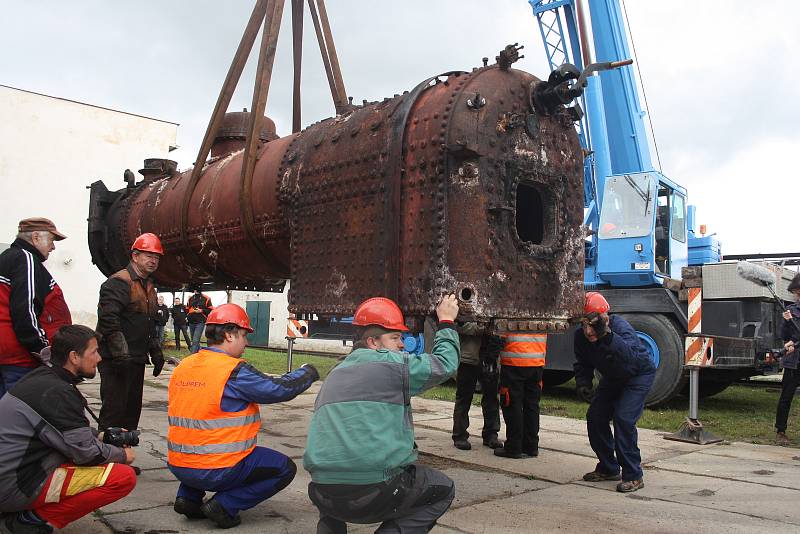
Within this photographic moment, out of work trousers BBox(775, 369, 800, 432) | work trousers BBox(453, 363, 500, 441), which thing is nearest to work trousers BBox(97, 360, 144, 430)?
work trousers BBox(453, 363, 500, 441)

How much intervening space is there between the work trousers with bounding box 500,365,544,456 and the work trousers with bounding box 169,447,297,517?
2544mm

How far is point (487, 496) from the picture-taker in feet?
14.2

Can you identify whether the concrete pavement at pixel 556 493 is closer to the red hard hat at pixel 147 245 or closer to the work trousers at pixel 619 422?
the work trousers at pixel 619 422

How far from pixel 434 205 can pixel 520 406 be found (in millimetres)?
2756

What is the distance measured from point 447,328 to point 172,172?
168 inches

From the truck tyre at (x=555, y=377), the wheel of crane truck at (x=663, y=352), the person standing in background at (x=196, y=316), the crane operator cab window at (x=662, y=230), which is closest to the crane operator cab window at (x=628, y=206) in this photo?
the crane operator cab window at (x=662, y=230)

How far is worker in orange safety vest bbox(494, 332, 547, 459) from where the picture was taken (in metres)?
5.75

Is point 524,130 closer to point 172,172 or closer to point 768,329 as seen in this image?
point 172,172

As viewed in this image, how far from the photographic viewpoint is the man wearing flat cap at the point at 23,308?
12.6 feet

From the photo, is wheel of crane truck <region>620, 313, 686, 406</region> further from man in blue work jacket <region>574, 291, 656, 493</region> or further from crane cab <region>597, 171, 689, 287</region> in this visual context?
man in blue work jacket <region>574, 291, 656, 493</region>

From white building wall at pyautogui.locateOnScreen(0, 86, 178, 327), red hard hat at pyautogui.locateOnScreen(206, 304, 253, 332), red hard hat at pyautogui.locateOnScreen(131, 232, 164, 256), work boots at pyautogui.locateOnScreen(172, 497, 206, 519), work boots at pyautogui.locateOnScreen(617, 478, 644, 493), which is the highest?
white building wall at pyautogui.locateOnScreen(0, 86, 178, 327)

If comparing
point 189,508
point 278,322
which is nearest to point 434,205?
point 189,508

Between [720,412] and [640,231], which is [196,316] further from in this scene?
[720,412]

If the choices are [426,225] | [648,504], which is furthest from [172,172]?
[648,504]
